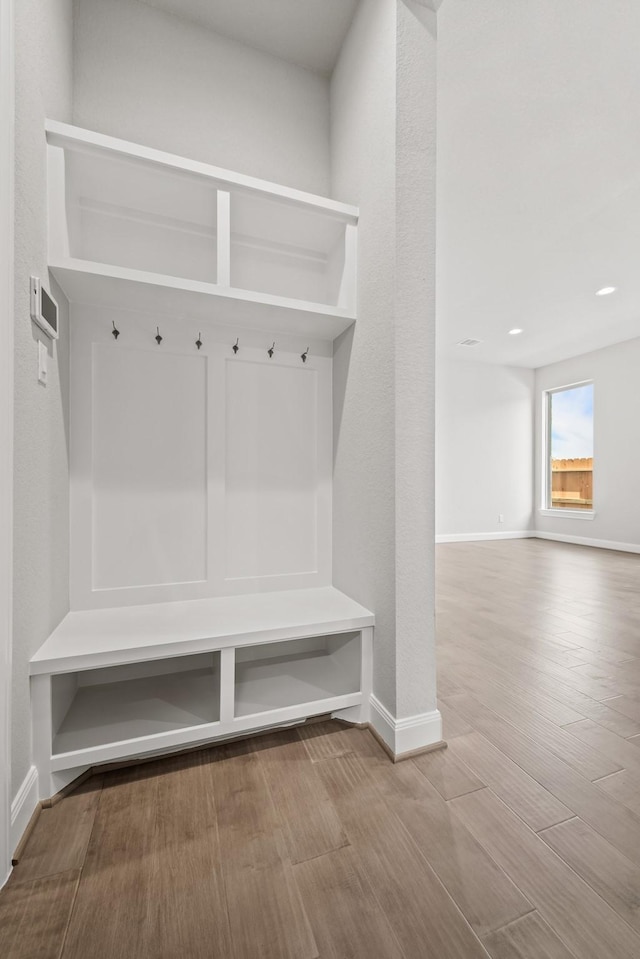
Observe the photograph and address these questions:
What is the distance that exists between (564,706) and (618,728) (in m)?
0.19

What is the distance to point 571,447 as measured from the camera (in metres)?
6.55

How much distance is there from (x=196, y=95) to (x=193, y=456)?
5.10 ft

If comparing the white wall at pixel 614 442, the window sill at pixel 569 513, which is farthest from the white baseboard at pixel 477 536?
the white wall at pixel 614 442

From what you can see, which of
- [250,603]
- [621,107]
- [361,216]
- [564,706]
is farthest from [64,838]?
[621,107]

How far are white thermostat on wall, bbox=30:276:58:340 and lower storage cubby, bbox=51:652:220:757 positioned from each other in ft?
3.51

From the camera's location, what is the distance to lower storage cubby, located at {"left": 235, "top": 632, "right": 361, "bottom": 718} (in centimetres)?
153

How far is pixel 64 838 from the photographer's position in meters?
1.08

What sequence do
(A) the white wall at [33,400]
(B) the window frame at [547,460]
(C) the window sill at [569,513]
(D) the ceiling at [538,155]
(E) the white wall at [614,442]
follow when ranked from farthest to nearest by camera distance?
(B) the window frame at [547,460] < (C) the window sill at [569,513] < (E) the white wall at [614,442] < (D) the ceiling at [538,155] < (A) the white wall at [33,400]

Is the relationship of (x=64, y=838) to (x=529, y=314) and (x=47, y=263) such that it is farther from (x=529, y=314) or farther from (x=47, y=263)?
(x=529, y=314)

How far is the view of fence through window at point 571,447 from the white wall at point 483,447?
36 centimetres

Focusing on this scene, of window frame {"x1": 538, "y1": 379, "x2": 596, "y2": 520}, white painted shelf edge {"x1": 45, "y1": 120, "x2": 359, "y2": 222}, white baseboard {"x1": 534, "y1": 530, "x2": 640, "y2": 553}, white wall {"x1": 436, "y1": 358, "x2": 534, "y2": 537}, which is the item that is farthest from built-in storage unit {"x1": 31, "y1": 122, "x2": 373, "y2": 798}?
window frame {"x1": 538, "y1": 379, "x2": 596, "y2": 520}

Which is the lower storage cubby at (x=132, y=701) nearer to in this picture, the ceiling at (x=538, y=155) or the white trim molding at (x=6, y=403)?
the white trim molding at (x=6, y=403)

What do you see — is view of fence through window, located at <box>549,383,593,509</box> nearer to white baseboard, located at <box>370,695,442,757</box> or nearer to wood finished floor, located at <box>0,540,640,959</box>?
wood finished floor, located at <box>0,540,640,959</box>

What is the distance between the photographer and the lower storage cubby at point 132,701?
132 centimetres
